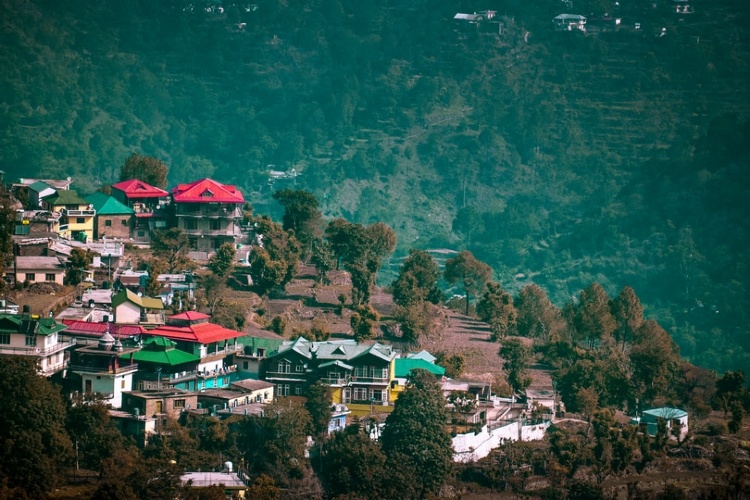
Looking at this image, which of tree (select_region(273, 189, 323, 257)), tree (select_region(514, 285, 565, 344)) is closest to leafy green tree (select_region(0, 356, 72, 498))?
tree (select_region(273, 189, 323, 257))

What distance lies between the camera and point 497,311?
9319 centimetres

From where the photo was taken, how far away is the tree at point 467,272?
97.9 meters

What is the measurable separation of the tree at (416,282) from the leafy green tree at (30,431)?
27.5 metres

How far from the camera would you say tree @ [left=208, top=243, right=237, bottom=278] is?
86.8 meters

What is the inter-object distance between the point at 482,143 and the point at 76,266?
107994mm

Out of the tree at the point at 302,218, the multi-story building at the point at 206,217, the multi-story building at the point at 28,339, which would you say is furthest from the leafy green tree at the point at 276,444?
the tree at the point at 302,218

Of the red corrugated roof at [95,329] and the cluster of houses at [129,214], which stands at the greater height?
the cluster of houses at [129,214]

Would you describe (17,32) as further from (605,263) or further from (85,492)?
(85,492)

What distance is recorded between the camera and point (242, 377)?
74875mm

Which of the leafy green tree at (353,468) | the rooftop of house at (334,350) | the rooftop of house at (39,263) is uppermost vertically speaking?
the rooftop of house at (39,263)

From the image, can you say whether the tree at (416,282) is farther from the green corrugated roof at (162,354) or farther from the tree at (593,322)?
the green corrugated roof at (162,354)

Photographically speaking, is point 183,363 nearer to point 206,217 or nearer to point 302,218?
point 206,217

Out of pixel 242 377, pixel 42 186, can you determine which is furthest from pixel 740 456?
pixel 42 186

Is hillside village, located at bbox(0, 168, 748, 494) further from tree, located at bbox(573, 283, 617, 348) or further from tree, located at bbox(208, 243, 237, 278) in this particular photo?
tree, located at bbox(573, 283, 617, 348)
